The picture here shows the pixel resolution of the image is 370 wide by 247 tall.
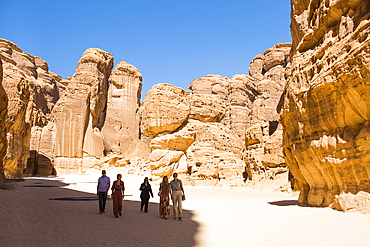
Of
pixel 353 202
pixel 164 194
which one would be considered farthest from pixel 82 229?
pixel 353 202

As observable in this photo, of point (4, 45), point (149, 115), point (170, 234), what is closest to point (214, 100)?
point (149, 115)

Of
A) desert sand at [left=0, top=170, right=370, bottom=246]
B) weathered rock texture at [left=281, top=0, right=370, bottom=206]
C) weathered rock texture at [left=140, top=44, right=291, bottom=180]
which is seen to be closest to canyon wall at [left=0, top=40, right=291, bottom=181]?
weathered rock texture at [left=140, top=44, right=291, bottom=180]

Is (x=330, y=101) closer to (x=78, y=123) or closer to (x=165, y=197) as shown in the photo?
(x=165, y=197)

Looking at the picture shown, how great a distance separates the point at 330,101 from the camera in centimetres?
951

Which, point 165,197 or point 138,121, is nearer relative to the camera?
point 165,197

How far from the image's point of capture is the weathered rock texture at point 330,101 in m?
8.32

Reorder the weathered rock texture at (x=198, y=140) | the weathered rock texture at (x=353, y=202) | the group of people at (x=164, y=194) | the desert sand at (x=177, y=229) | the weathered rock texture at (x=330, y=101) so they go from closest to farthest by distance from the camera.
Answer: the desert sand at (x=177, y=229) → the weathered rock texture at (x=353, y=202) → the weathered rock texture at (x=330, y=101) → the group of people at (x=164, y=194) → the weathered rock texture at (x=198, y=140)

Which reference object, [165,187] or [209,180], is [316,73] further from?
[209,180]

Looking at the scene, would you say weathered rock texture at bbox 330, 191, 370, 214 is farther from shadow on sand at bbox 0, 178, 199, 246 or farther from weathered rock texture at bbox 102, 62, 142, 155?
weathered rock texture at bbox 102, 62, 142, 155

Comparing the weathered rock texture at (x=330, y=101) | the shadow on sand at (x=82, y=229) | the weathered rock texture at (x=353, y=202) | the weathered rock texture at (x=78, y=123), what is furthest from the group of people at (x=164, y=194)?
the weathered rock texture at (x=78, y=123)

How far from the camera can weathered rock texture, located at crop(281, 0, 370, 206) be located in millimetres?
8320

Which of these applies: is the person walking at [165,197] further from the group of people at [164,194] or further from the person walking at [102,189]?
the person walking at [102,189]

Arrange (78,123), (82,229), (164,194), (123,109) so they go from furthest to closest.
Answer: (123,109) < (78,123) < (164,194) < (82,229)

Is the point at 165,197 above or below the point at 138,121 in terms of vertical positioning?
below
